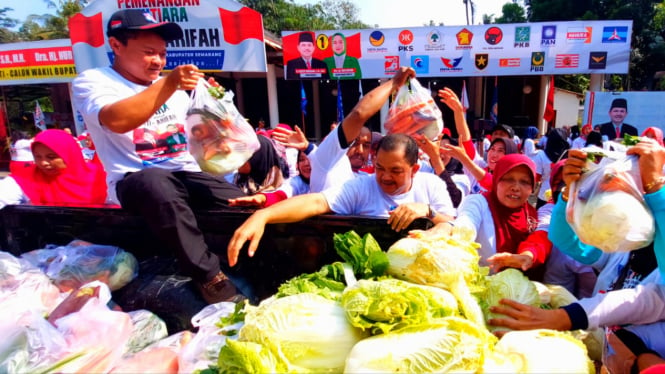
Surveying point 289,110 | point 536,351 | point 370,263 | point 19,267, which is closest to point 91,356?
point 19,267

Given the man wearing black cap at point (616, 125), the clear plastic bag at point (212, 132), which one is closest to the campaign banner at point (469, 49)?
the man wearing black cap at point (616, 125)

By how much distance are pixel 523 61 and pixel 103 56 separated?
12.5 metres

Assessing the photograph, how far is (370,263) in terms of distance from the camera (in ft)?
5.08

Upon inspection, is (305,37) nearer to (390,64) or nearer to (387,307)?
(390,64)

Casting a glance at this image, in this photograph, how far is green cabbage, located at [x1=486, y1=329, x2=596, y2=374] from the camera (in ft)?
3.82

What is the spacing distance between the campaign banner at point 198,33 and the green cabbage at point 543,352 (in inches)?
395

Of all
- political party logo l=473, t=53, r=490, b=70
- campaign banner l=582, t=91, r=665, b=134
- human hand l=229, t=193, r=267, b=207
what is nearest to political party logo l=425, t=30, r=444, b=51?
political party logo l=473, t=53, r=490, b=70

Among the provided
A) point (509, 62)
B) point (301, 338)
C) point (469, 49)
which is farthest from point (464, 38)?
point (301, 338)

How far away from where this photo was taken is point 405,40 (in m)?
12.1

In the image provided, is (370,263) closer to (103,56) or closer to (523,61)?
(103,56)

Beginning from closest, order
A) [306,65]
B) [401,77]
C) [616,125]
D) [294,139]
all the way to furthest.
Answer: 1. [401,77]
2. [294,139]
3. [616,125]
4. [306,65]

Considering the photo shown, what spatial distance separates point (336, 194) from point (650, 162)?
144 centimetres

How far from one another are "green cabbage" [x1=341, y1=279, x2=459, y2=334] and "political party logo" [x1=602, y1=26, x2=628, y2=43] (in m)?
13.9

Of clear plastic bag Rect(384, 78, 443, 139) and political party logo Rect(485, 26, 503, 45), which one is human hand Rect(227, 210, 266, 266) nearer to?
clear plastic bag Rect(384, 78, 443, 139)
